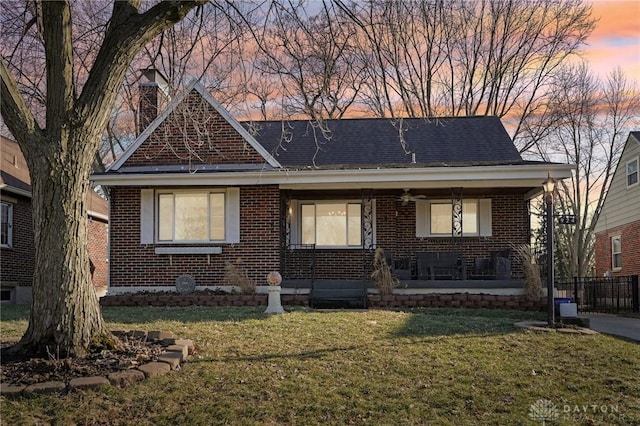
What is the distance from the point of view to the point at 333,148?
17.5m

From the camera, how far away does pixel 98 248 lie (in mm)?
23766

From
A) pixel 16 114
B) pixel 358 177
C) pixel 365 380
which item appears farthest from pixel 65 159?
pixel 358 177

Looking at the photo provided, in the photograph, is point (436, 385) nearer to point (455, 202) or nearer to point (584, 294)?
point (455, 202)

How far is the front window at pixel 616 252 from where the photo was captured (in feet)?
78.2

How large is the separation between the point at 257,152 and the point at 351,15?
6.69m

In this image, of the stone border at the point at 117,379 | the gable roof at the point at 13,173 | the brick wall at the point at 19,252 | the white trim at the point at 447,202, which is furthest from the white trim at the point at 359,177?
the stone border at the point at 117,379

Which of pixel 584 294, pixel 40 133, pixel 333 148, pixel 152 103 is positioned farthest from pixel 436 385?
pixel 584 294

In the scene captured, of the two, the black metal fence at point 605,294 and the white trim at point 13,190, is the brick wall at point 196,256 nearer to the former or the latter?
the white trim at point 13,190

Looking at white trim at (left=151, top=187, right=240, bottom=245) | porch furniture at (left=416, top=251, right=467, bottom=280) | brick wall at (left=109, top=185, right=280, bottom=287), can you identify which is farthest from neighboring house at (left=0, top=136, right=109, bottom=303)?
porch furniture at (left=416, top=251, right=467, bottom=280)

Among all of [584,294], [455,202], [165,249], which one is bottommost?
[584,294]

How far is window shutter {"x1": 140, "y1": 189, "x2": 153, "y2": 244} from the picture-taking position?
605 inches

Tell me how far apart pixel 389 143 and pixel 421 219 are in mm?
2509

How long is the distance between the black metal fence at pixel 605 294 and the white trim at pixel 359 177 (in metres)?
5.07

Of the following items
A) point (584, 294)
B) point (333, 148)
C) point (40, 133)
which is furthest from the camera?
point (584, 294)
